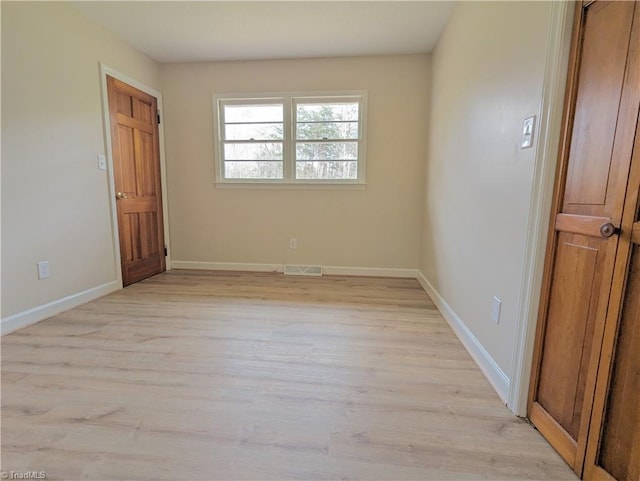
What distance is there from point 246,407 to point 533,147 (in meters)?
1.70

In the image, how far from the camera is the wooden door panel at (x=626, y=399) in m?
0.87

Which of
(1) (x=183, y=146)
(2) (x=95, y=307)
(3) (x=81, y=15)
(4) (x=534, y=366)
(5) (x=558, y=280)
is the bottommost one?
(2) (x=95, y=307)

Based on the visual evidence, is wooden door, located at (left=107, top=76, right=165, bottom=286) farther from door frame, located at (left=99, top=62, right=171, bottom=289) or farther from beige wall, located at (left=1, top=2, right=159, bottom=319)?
beige wall, located at (left=1, top=2, right=159, bottom=319)

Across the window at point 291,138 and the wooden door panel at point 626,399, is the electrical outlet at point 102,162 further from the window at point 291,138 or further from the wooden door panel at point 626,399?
the wooden door panel at point 626,399

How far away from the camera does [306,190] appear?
3475 mm

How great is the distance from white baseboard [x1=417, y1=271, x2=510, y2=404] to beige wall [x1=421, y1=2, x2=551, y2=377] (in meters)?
0.04

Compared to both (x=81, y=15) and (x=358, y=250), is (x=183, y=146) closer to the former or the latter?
(x=81, y=15)

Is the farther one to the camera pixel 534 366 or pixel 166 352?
pixel 166 352

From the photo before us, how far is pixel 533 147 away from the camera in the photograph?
1255 mm

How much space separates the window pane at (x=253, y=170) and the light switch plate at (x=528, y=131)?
2.58 m

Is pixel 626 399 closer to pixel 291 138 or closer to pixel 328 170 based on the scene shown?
pixel 328 170

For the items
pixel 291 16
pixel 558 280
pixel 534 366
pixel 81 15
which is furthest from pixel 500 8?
pixel 81 15

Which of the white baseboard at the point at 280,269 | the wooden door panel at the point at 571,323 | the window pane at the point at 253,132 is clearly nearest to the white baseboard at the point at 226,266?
the white baseboard at the point at 280,269

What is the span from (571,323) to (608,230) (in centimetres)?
38
